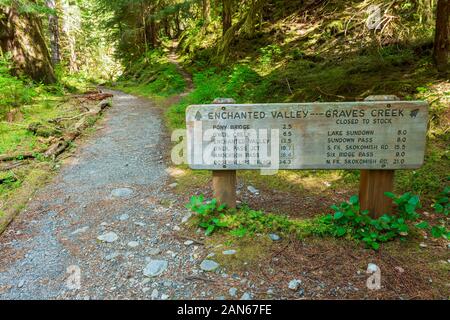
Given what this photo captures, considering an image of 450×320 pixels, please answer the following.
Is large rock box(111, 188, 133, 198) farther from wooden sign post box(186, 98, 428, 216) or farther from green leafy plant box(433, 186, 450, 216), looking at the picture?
green leafy plant box(433, 186, 450, 216)

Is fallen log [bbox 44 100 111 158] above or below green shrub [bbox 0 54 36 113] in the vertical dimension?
below

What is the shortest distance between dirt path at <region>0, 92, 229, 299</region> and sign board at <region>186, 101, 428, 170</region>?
43.8 inches

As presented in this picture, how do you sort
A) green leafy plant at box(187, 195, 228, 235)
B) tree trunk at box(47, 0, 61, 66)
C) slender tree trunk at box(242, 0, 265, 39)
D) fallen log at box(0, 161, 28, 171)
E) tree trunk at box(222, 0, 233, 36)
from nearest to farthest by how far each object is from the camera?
green leafy plant at box(187, 195, 228, 235), fallen log at box(0, 161, 28, 171), slender tree trunk at box(242, 0, 265, 39), tree trunk at box(222, 0, 233, 36), tree trunk at box(47, 0, 61, 66)

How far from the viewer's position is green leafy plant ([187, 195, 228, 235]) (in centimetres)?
386

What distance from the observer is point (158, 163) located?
21.5ft

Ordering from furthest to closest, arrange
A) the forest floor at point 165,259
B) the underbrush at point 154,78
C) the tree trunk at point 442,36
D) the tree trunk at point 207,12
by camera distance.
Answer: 1. the tree trunk at point 207,12
2. the underbrush at point 154,78
3. the tree trunk at point 442,36
4. the forest floor at point 165,259

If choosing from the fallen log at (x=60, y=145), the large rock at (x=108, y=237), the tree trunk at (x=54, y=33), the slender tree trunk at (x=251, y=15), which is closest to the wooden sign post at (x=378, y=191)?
the large rock at (x=108, y=237)

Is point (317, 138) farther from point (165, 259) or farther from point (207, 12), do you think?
point (207, 12)

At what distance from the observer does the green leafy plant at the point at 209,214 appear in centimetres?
386

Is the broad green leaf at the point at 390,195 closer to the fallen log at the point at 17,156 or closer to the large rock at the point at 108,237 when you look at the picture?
the large rock at the point at 108,237

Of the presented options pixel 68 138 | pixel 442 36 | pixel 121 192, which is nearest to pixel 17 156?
pixel 68 138

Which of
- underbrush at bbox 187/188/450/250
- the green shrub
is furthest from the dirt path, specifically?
the green shrub

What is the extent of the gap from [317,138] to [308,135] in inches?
4.3

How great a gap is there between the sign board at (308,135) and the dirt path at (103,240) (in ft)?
3.65
